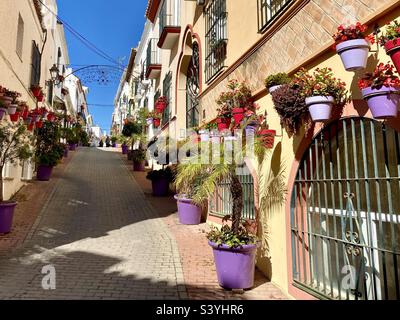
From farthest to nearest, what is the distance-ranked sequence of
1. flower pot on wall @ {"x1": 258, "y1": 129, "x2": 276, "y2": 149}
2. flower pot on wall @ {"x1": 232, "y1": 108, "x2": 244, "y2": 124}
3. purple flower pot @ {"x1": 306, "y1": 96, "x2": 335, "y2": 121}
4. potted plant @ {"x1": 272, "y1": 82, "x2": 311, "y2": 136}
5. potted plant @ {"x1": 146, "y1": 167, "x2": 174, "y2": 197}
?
potted plant @ {"x1": 146, "y1": 167, "x2": 174, "y2": 197}, flower pot on wall @ {"x1": 232, "y1": 108, "x2": 244, "y2": 124}, flower pot on wall @ {"x1": 258, "y1": 129, "x2": 276, "y2": 149}, potted plant @ {"x1": 272, "y1": 82, "x2": 311, "y2": 136}, purple flower pot @ {"x1": 306, "y1": 96, "x2": 335, "y2": 121}

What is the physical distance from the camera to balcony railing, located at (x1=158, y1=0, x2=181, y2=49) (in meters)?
12.5

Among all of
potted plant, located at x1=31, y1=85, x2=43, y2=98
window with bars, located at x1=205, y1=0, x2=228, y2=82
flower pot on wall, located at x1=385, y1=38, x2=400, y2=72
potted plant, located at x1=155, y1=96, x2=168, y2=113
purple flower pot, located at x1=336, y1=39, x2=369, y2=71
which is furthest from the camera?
potted plant, located at x1=155, y1=96, x2=168, y2=113

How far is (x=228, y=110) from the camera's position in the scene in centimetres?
618

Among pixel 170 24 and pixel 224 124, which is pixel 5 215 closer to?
pixel 224 124

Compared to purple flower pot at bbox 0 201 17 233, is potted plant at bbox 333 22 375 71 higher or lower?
higher

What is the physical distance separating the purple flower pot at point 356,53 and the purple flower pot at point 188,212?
6.08 m

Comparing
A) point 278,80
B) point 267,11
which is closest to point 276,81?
point 278,80

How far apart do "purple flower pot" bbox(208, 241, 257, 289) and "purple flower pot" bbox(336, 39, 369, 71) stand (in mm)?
2793

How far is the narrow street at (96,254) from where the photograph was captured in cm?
476

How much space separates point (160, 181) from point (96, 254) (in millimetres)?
6038

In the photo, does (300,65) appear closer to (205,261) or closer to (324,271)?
(324,271)

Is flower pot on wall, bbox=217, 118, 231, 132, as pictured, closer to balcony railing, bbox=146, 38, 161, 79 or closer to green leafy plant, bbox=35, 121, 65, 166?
green leafy plant, bbox=35, 121, 65, 166

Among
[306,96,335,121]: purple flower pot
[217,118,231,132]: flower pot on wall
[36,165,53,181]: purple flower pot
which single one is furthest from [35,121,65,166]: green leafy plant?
[306,96,335,121]: purple flower pot

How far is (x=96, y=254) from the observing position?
20.6 ft
